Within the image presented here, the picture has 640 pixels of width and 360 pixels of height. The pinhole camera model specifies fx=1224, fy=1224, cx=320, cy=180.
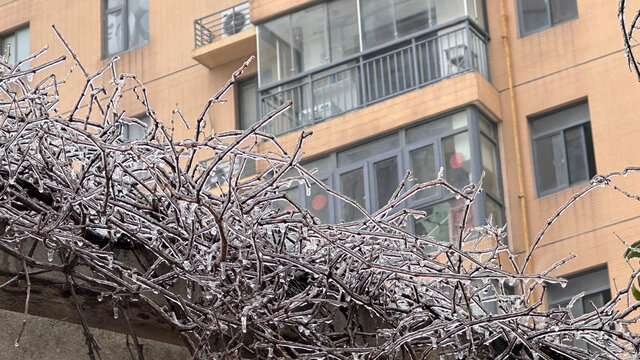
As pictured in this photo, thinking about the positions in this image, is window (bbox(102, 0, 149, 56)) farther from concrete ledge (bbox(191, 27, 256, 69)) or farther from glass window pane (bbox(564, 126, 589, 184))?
glass window pane (bbox(564, 126, 589, 184))

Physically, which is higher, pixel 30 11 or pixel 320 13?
pixel 30 11

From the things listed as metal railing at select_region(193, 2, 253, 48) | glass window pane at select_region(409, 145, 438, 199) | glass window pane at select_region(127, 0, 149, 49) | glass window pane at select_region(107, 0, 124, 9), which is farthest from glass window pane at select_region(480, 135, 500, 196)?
glass window pane at select_region(107, 0, 124, 9)

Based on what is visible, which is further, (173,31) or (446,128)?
(173,31)

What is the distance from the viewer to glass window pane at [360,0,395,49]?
17625 millimetres

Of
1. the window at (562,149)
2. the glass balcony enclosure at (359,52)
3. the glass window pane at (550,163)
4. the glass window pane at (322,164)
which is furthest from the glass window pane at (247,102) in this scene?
the glass window pane at (550,163)

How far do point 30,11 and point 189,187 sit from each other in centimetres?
2102

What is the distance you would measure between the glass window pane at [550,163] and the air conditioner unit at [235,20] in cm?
557

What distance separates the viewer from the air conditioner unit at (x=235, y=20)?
2031 cm

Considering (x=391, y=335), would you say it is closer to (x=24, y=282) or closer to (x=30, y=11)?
(x=24, y=282)

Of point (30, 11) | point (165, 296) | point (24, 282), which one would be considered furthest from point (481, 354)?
point (30, 11)

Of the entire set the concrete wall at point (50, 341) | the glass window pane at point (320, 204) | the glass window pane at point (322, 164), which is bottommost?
the concrete wall at point (50, 341)

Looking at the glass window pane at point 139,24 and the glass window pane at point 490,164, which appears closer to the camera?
the glass window pane at point 490,164

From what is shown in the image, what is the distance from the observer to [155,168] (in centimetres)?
322

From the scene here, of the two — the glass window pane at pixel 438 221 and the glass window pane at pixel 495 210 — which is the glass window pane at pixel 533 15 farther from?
the glass window pane at pixel 438 221
